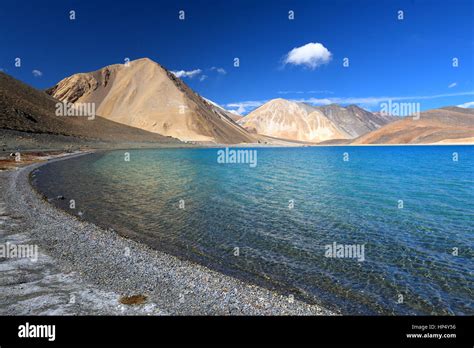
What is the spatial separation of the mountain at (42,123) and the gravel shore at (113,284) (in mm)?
67724

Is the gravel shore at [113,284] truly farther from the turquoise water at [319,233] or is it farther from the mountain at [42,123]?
the mountain at [42,123]

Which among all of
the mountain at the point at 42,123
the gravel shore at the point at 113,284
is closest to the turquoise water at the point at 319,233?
the gravel shore at the point at 113,284

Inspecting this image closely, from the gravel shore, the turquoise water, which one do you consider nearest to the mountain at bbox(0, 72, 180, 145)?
the turquoise water

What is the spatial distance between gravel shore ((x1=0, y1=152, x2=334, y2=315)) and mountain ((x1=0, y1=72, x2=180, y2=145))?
A: 67.7m

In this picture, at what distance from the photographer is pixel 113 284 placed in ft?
25.7

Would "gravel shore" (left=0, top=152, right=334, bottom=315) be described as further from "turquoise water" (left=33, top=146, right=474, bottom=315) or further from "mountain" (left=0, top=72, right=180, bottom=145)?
"mountain" (left=0, top=72, right=180, bottom=145)

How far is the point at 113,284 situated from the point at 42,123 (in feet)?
318

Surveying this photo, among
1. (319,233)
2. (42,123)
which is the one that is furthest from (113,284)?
(42,123)

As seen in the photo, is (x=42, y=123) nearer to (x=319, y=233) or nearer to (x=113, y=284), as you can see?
(x=319, y=233)

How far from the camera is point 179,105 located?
19525cm

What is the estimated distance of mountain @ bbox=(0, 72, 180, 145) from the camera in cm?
7569
